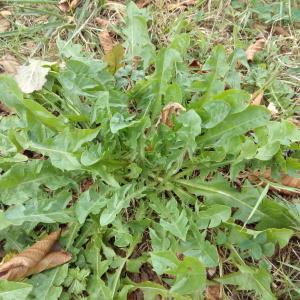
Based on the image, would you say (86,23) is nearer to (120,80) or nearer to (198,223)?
(120,80)

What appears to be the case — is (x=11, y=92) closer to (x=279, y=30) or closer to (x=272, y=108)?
(x=272, y=108)

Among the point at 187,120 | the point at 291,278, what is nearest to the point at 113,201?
the point at 187,120

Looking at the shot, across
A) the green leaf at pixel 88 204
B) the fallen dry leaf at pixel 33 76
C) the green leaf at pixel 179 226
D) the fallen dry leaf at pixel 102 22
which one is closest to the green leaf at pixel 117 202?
the green leaf at pixel 88 204

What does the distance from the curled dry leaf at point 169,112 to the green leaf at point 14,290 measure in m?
0.74

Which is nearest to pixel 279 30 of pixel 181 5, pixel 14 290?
pixel 181 5

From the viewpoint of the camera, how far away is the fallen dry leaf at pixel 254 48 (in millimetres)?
2240

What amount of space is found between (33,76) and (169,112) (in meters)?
0.60

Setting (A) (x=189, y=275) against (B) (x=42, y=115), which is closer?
(A) (x=189, y=275)

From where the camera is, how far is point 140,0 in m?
2.43

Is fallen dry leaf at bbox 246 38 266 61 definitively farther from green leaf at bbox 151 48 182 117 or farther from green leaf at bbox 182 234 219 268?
green leaf at bbox 182 234 219 268

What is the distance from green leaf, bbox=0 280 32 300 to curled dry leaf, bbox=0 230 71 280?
9cm

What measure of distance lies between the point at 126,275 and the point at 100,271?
11 centimetres

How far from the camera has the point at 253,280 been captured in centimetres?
168

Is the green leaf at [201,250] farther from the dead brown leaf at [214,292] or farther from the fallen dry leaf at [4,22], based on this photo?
the fallen dry leaf at [4,22]
